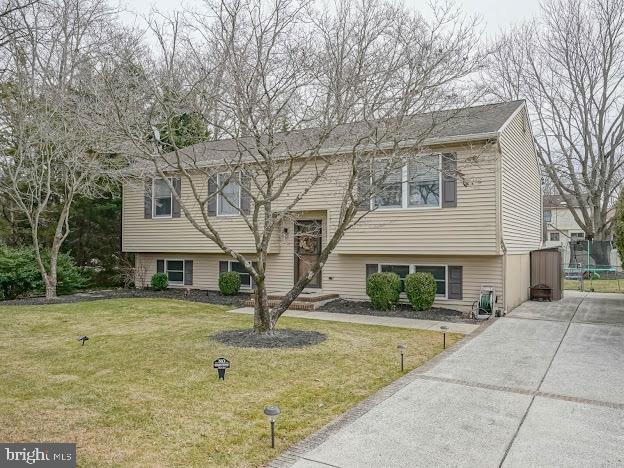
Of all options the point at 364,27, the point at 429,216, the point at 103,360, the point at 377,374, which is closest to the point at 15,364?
the point at 103,360

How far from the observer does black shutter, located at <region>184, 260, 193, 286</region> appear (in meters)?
16.1

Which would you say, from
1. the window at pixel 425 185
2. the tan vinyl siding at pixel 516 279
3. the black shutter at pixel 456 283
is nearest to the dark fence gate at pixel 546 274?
the tan vinyl siding at pixel 516 279

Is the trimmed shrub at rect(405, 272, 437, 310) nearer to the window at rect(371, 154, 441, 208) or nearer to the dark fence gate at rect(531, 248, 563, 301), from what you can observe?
the window at rect(371, 154, 441, 208)

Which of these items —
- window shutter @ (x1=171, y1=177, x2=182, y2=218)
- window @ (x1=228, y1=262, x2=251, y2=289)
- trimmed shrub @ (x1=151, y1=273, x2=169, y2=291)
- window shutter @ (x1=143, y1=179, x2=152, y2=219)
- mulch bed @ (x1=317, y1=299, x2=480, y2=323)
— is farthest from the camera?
window shutter @ (x1=143, y1=179, x2=152, y2=219)

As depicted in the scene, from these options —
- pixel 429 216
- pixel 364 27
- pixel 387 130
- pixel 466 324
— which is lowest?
pixel 466 324

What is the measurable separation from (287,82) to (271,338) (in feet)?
14.4

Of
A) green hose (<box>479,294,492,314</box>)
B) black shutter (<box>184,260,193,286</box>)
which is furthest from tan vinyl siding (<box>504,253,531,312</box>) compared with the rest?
black shutter (<box>184,260,193,286</box>)

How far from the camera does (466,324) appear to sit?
9.91 m

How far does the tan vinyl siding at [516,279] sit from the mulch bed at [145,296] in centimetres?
710

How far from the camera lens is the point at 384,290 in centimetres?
1142

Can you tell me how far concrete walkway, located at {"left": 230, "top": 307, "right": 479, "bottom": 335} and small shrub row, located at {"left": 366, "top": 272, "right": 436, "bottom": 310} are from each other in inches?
30.6

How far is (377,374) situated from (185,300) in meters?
9.02

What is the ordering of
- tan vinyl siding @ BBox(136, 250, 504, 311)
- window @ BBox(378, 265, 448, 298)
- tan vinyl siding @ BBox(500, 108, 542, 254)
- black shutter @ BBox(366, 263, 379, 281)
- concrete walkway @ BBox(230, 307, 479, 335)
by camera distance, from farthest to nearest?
black shutter @ BBox(366, 263, 379, 281), window @ BBox(378, 265, 448, 298), tan vinyl siding @ BBox(500, 108, 542, 254), tan vinyl siding @ BBox(136, 250, 504, 311), concrete walkway @ BBox(230, 307, 479, 335)

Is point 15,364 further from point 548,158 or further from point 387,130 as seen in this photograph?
point 548,158
